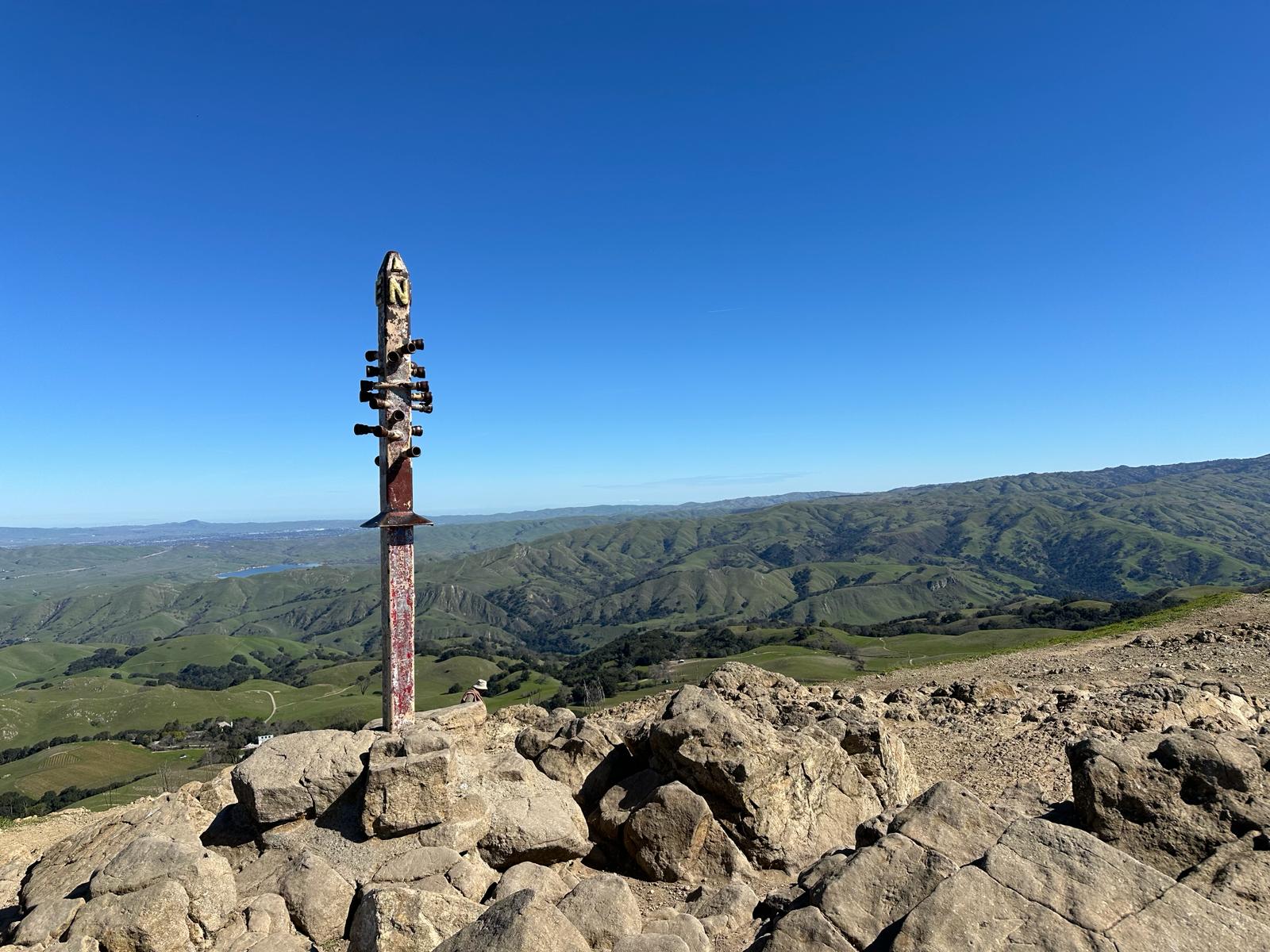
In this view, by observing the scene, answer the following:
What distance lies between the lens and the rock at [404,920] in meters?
7.59

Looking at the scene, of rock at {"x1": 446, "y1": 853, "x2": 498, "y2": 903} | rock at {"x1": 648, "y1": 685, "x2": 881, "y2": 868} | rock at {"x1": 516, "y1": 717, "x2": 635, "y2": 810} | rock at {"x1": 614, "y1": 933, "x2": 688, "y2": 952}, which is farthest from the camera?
rock at {"x1": 516, "y1": 717, "x2": 635, "y2": 810}

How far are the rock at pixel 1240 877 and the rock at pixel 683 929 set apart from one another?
4898 millimetres

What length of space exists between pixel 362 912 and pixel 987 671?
98.7ft

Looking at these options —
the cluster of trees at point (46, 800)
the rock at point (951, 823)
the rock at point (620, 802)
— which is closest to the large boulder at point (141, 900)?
the rock at point (620, 802)

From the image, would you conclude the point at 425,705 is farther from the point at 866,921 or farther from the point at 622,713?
the point at 866,921

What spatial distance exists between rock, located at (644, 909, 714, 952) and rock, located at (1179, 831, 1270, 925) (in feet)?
16.1

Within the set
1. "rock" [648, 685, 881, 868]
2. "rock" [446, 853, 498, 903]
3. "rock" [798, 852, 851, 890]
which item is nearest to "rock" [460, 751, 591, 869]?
"rock" [446, 853, 498, 903]

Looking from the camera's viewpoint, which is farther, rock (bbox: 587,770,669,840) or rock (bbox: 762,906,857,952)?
rock (bbox: 587,770,669,840)

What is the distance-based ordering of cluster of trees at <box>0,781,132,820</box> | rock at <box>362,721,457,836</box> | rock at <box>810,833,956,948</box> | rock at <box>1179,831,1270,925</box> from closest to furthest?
rock at <box>1179,831,1270,925</box>
rock at <box>810,833,956,948</box>
rock at <box>362,721,457,836</box>
cluster of trees at <box>0,781,132,820</box>

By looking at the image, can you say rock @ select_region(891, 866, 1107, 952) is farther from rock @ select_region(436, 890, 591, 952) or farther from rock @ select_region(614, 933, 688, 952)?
rock @ select_region(436, 890, 591, 952)

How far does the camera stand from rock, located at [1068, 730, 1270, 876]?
752 centimetres

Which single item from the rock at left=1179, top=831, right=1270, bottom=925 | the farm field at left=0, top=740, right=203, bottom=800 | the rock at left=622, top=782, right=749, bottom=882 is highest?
the rock at left=1179, top=831, right=1270, bottom=925

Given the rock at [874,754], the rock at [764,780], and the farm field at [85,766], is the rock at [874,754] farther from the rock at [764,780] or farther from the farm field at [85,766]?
the farm field at [85,766]

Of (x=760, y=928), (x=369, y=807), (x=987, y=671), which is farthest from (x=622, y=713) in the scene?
(x=987, y=671)
